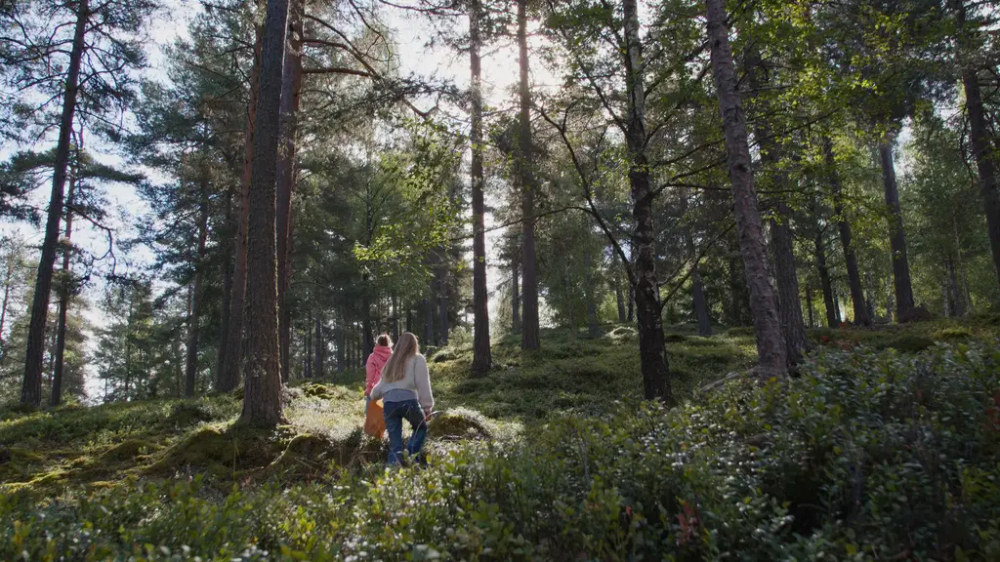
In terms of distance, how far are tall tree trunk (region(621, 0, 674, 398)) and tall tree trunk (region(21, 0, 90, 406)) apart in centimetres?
1488

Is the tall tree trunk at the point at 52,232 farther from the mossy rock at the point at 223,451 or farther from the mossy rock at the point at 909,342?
the mossy rock at the point at 909,342

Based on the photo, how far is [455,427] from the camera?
28.4ft

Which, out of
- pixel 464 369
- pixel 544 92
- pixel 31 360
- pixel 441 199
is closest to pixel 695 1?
pixel 544 92

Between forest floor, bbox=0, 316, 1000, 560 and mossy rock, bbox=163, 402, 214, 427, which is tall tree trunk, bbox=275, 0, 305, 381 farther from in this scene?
forest floor, bbox=0, 316, 1000, 560

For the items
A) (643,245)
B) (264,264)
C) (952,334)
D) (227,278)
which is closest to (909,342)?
(952,334)

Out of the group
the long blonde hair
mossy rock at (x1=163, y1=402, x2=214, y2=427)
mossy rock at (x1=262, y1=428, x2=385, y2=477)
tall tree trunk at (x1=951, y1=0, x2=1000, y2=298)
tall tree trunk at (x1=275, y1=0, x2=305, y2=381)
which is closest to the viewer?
the long blonde hair

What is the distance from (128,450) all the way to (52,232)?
10.8 m

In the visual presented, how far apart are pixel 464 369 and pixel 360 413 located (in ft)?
25.3

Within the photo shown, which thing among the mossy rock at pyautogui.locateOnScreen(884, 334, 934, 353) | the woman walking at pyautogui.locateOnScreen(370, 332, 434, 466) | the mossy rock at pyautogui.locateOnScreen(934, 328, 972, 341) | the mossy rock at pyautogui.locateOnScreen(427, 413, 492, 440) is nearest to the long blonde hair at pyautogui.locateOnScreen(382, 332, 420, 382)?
A: the woman walking at pyautogui.locateOnScreen(370, 332, 434, 466)

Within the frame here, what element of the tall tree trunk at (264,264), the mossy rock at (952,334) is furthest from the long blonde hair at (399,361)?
the mossy rock at (952,334)

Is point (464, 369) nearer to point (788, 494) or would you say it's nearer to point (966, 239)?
point (788, 494)

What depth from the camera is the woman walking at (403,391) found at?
21.8ft

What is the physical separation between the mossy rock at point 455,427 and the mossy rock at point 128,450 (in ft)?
14.3

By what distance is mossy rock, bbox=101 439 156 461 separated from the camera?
8.05 m
